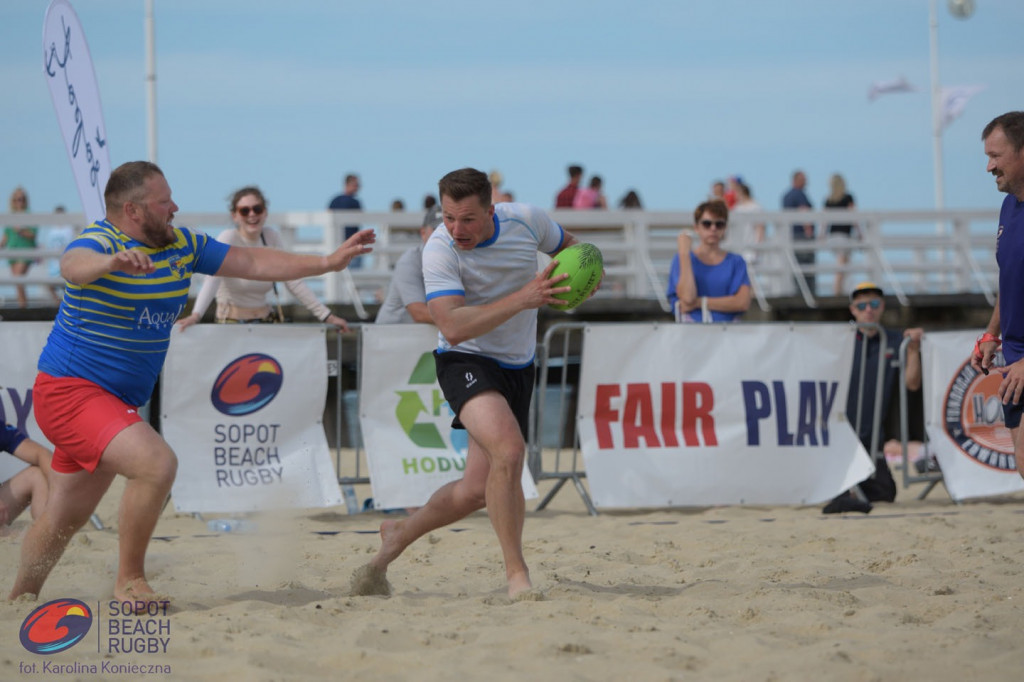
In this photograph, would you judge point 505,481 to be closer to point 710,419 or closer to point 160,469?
point 160,469

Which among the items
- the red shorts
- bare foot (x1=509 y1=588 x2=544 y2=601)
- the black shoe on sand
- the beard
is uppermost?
the beard

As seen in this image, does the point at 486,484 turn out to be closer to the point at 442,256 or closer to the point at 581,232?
the point at 442,256

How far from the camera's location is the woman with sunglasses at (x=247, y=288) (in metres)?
7.78

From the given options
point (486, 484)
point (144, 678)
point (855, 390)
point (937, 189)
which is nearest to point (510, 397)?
point (486, 484)

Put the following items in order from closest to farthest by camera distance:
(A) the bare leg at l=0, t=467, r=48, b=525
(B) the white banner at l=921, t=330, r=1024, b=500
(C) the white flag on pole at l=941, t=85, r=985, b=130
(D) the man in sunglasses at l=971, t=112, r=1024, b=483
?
1. (D) the man in sunglasses at l=971, t=112, r=1024, b=483
2. (A) the bare leg at l=0, t=467, r=48, b=525
3. (B) the white banner at l=921, t=330, r=1024, b=500
4. (C) the white flag on pole at l=941, t=85, r=985, b=130

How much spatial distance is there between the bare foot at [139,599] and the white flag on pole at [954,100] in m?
29.3

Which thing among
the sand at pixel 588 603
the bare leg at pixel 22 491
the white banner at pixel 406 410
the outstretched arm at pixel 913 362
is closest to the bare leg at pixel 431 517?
the sand at pixel 588 603

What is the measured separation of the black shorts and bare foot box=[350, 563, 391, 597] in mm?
718

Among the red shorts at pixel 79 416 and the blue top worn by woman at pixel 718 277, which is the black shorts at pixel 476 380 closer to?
the red shorts at pixel 79 416

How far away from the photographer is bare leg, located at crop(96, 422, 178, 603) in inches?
180

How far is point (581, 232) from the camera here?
1748 cm

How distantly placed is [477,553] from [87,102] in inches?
136

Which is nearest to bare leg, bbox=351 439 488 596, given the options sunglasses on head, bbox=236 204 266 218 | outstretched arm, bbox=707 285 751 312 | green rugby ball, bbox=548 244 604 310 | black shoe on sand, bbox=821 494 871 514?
green rugby ball, bbox=548 244 604 310

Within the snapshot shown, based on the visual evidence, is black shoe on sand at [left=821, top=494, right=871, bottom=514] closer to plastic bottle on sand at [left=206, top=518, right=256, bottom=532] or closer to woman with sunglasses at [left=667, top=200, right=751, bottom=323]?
woman with sunglasses at [left=667, top=200, right=751, bottom=323]
